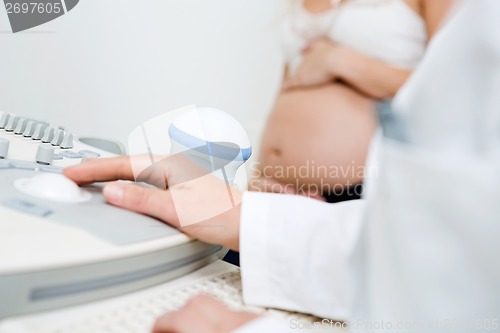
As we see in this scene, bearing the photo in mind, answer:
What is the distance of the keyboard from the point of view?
10.6 inches

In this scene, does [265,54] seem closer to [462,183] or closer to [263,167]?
[263,167]

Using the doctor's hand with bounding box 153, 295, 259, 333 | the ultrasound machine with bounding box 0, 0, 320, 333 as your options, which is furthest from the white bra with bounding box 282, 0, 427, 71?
the doctor's hand with bounding box 153, 295, 259, 333

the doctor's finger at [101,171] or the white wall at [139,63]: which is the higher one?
the white wall at [139,63]

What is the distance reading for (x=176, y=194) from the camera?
41 cm

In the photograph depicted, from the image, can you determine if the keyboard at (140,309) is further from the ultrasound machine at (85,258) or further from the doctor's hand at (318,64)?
the doctor's hand at (318,64)

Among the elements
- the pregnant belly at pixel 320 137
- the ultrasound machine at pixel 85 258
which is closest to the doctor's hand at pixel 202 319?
the ultrasound machine at pixel 85 258

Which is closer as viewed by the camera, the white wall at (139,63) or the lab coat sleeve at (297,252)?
the lab coat sleeve at (297,252)

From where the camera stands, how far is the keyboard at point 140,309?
0.27 meters

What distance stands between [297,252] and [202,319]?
4.8 inches

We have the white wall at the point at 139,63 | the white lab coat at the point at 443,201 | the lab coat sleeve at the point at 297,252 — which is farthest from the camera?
the white wall at the point at 139,63

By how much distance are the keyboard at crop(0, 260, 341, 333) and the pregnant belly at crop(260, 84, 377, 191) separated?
12cm

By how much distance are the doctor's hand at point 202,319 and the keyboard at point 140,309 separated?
30mm

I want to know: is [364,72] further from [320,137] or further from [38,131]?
[38,131]

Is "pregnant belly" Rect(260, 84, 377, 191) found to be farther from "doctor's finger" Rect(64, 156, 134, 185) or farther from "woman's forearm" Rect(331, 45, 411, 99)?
"doctor's finger" Rect(64, 156, 134, 185)
